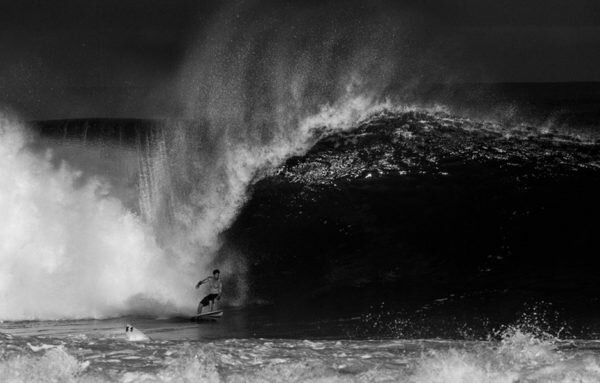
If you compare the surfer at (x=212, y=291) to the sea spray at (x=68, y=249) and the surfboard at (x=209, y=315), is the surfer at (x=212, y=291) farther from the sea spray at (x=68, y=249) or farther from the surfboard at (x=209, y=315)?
the sea spray at (x=68, y=249)

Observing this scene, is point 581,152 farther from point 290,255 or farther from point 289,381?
point 289,381

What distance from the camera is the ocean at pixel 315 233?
11969 millimetres

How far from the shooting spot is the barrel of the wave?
1385cm

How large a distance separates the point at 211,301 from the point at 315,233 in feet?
14.2

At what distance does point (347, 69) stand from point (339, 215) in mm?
4533

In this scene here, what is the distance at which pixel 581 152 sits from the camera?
68.4 ft

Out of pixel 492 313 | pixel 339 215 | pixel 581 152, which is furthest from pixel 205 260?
pixel 581 152

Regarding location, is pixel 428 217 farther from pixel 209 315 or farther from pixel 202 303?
pixel 209 315

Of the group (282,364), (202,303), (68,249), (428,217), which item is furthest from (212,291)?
(282,364)

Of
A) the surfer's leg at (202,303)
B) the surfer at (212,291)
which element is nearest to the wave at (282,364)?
the surfer's leg at (202,303)

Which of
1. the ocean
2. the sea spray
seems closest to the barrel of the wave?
the ocean

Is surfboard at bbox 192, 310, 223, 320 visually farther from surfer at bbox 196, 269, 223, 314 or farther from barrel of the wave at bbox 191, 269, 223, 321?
surfer at bbox 196, 269, 223, 314

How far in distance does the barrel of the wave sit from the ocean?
25cm

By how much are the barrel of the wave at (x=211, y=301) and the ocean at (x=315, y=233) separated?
25cm
